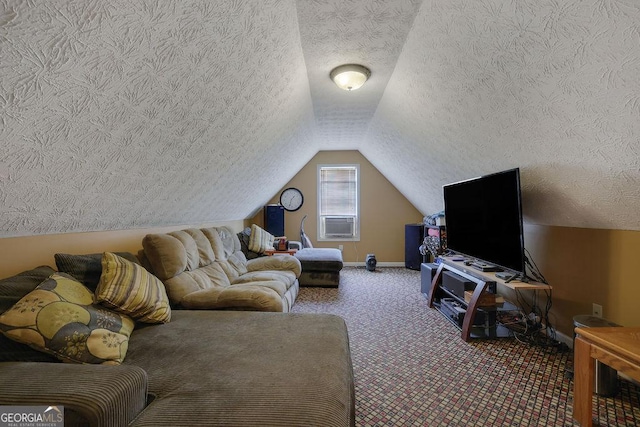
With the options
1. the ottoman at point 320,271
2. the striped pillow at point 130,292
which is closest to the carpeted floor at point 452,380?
the ottoman at point 320,271

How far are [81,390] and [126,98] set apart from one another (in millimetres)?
1159

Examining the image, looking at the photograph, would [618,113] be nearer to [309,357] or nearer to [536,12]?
[536,12]

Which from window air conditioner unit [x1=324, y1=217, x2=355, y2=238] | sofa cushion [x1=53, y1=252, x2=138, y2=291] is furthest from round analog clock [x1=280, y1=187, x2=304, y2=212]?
sofa cushion [x1=53, y1=252, x2=138, y2=291]

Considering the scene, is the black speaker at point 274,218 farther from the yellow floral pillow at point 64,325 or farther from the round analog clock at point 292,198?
the yellow floral pillow at point 64,325

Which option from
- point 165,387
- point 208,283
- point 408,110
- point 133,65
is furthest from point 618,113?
point 208,283

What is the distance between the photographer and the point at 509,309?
274 cm

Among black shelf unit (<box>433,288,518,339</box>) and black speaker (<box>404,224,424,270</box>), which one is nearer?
black shelf unit (<box>433,288,518,339</box>)

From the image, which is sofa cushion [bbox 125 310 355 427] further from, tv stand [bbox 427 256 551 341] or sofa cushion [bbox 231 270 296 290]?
tv stand [bbox 427 256 551 341]

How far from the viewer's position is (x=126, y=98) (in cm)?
126

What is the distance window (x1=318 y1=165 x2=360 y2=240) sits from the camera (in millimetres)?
5957

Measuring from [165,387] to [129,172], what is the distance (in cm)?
128

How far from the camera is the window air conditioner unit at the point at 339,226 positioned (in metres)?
5.94

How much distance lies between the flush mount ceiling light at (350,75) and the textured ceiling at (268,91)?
3.4 inches

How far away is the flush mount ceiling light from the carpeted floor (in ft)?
7.81
